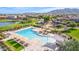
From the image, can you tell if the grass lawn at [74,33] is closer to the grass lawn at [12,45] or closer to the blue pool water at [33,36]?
the blue pool water at [33,36]

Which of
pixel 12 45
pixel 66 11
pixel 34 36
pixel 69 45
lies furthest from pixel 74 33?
pixel 12 45

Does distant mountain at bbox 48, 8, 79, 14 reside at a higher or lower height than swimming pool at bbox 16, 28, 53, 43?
higher

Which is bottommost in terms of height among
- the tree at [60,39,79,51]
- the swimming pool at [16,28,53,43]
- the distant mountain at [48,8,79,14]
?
the tree at [60,39,79,51]

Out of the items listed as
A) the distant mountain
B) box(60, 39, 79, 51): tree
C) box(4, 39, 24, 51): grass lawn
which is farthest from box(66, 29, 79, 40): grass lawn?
box(4, 39, 24, 51): grass lawn

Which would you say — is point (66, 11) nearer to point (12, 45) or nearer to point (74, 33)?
point (74, 33)

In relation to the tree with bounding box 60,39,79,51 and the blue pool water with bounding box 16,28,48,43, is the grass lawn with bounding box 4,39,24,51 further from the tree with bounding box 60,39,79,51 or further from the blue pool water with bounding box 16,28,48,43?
the tree with bounding box 60,39,79,51

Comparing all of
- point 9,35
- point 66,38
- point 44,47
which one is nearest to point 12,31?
point 9,35

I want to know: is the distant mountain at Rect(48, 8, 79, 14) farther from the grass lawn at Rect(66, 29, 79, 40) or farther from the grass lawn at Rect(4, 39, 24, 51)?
the grass lawn at Rect(4, 39, 24, 51)

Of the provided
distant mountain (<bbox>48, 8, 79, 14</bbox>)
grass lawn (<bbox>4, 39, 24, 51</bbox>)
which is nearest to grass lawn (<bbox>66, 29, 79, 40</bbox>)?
distant mountain (<bbox>48, 8, 79, 14</bbox>)

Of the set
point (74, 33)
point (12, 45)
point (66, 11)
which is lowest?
point (12, 45)
